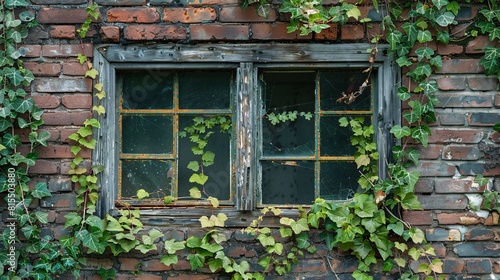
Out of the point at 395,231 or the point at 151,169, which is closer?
the point at 395,231

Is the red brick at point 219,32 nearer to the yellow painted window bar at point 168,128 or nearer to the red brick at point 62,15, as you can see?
the yellow painted window bar at point 168,128

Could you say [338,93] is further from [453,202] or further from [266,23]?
[453,202]

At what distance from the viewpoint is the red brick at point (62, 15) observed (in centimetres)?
349

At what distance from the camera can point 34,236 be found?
3430mm

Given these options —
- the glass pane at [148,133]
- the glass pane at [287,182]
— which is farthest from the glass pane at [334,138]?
the glass pane at [148,133]

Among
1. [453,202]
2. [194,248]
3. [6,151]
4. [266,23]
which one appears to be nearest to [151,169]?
[194,248]

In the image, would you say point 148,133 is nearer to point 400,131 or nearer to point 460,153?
point 400,131

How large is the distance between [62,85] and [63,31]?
30 centimetres

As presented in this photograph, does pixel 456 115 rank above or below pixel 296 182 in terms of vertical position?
above

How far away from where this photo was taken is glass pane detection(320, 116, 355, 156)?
361 centimetres

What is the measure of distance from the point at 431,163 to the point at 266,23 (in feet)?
3.98

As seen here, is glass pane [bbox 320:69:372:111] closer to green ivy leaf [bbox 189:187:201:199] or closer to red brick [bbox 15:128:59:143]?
green ivy leaf [bbox 189:187:201:199]

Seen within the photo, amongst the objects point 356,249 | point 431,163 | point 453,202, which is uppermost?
point 431,163

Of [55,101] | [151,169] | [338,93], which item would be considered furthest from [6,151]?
[338,93]
